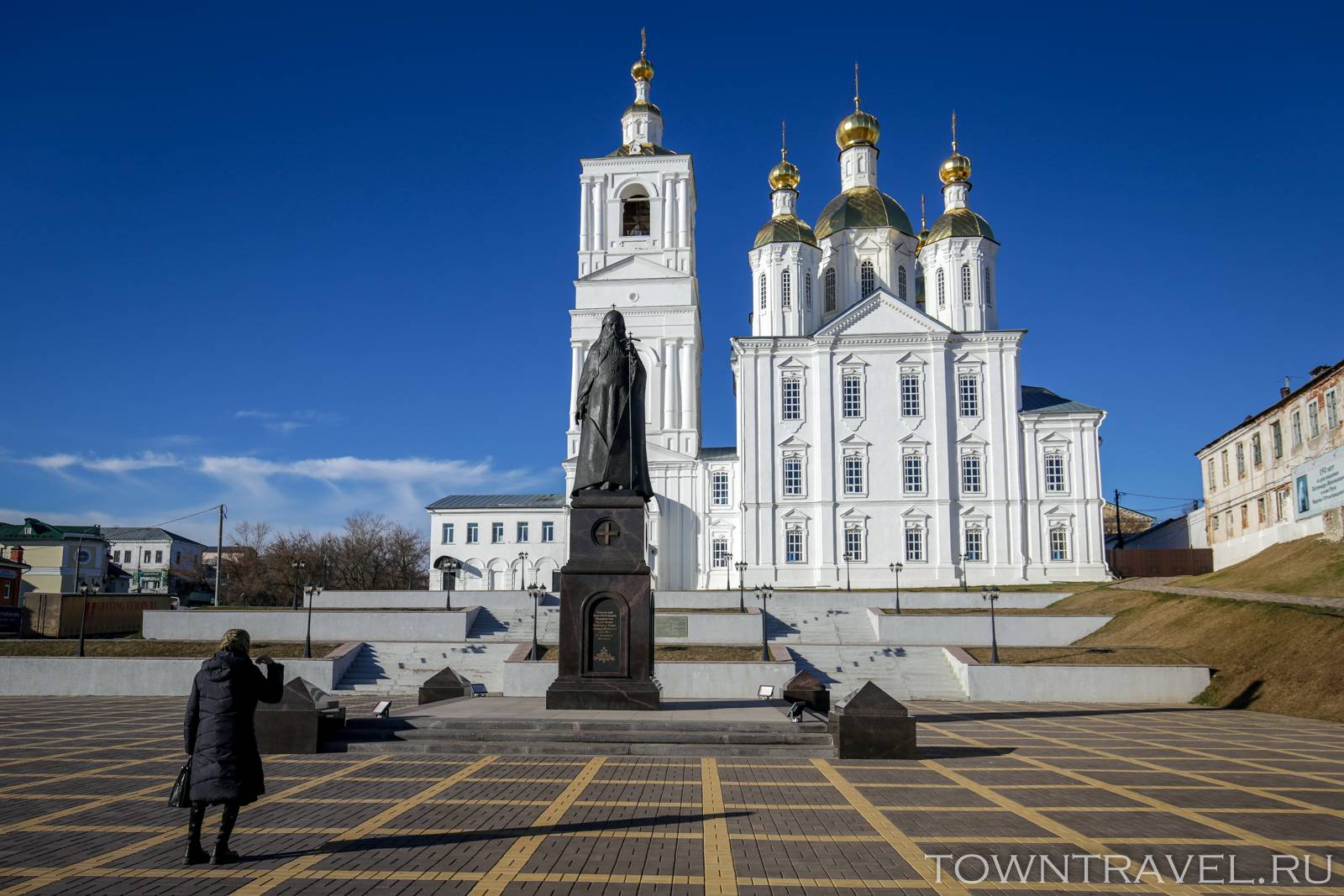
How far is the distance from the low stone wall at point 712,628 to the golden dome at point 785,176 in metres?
33.8

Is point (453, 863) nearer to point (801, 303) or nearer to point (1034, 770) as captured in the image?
point (1034, 770)

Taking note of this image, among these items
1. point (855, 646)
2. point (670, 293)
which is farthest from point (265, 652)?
point (670, 293)

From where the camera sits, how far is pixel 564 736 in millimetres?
15039

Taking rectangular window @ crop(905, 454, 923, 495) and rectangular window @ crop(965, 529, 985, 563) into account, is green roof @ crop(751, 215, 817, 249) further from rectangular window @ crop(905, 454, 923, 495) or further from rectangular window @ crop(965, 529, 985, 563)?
rectangular window @ crop(965, 529, 985, 563)

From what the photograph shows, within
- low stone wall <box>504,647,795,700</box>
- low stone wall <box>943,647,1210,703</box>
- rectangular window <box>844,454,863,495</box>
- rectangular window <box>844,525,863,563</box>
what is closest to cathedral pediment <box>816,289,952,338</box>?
rectangular window <box>844,454,863,495</box>

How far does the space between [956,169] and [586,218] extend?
Result: 2316 centimetres

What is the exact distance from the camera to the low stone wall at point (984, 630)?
37062 mm

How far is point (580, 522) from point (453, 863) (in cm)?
932

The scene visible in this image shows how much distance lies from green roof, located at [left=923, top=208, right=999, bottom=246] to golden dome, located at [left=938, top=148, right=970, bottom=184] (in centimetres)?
240

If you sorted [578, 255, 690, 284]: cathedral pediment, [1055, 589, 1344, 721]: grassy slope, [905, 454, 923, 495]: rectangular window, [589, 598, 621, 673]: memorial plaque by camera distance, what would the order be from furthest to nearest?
[578, 255, 690, 284]: cathedral pediment → [905, 454, 923, 495]: rectangular window → [1055, 589, 1344, 721]: grassy slope → [589, 598, 621, 673]: memorial plaque

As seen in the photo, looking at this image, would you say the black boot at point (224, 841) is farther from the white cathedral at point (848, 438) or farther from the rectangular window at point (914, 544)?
the rectangular window at point (914, 544)

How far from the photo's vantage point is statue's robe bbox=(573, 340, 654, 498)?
17.8 metres

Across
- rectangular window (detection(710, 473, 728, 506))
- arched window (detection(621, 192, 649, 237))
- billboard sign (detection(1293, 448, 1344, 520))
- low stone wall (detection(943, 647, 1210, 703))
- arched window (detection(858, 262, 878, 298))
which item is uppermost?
arched window (detection(621, 192, 649, 237))

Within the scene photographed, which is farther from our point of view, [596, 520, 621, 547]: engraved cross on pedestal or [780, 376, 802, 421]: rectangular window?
[780, 376, 802, 421]: rectangular window
